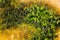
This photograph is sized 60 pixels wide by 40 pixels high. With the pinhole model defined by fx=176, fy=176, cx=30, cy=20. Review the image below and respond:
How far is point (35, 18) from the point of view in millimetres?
5477

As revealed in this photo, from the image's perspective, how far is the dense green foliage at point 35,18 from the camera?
520cm

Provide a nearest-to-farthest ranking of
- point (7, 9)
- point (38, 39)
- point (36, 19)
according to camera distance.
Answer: point (38, 39)
point (36, 19)
point (7, 9)

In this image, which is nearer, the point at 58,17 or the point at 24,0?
the point at 58,17

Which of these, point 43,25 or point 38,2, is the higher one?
point 38,2

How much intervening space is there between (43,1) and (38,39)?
159 centimetres

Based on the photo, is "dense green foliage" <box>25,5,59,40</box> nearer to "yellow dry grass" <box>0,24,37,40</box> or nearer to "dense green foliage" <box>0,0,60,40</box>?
"dense green foliage" <box>0,0,60,40</box>

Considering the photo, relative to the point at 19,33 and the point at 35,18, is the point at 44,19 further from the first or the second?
the point at 19,33

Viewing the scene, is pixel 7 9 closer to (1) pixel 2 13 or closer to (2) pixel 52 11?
(1) pixel 2 13

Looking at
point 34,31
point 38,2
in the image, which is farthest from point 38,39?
point 38,2

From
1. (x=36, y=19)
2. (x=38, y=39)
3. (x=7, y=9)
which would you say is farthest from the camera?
(x=7, y=9)

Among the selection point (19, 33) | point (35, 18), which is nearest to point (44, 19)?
point (35, 18)

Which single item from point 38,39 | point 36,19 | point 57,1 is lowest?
point 38,39

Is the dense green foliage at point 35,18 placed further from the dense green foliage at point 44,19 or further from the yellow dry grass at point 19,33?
the yellow dry grass at point 19,33

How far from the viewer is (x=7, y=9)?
5816 millimetres
